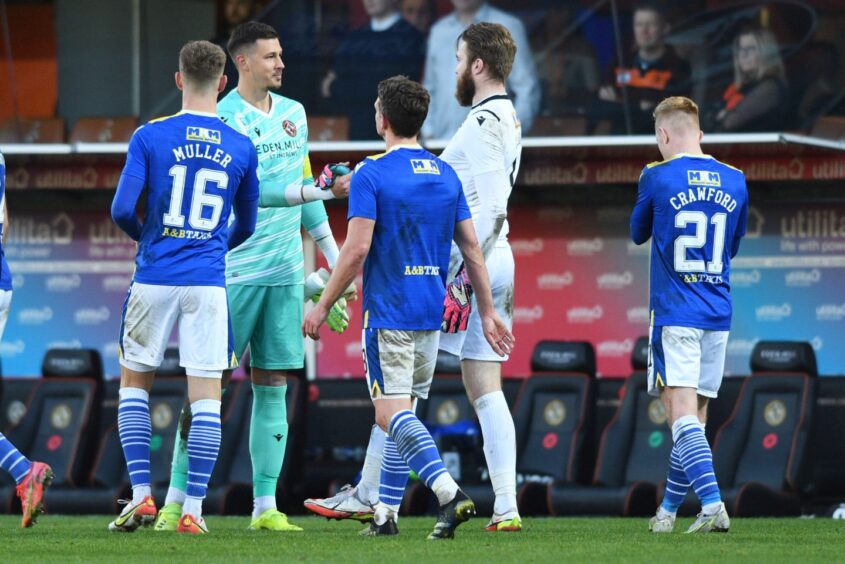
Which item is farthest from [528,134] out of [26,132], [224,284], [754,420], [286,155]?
[224,284]

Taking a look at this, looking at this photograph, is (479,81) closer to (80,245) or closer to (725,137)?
(725,137)

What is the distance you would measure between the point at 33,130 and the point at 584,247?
15.4 feet

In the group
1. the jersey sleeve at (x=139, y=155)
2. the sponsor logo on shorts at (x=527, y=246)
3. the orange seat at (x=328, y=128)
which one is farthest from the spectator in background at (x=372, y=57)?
the jersey sleeve at (x=139, y=155)

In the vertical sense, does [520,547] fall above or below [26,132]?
below

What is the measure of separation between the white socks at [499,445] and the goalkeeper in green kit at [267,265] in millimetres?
943

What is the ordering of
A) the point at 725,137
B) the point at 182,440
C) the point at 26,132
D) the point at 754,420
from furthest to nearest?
the point at 26,132 → the point at 725,137 → the point at 754,420 → the point at 182,440

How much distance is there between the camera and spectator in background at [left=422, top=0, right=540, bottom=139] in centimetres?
1352

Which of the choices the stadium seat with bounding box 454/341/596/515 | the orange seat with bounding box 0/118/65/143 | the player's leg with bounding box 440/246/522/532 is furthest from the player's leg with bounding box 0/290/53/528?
the orange seat with bounding box 0/118/65/143

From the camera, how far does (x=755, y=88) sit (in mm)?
13008

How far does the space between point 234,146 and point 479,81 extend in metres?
1.09

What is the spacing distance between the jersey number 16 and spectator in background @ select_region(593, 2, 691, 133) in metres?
6.62

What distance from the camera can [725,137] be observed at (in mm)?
12719

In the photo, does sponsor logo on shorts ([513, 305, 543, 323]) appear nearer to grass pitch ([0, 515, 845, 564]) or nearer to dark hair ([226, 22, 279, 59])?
grass pitch ([0, 515, 845, 564])

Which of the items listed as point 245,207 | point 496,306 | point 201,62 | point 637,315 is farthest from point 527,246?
point 201,62
